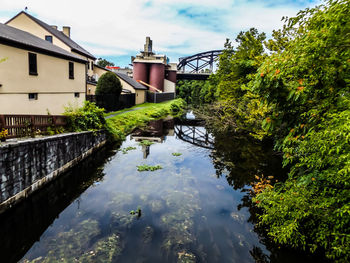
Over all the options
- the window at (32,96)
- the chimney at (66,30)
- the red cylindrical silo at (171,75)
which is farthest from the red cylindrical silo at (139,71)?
the window at (32,96)

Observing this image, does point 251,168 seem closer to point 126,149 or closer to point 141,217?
point 141,217

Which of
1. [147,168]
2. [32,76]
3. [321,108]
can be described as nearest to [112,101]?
[32,76]

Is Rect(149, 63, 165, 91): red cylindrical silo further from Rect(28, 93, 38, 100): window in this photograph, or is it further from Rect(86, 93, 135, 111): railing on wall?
Rect(28, 93, 38, 100): window

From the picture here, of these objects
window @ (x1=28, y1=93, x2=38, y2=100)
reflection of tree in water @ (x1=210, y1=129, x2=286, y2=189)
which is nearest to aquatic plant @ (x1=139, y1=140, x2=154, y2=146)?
reflection of tree in water @ (x1=210, y1=129, x2=286, y2=189)

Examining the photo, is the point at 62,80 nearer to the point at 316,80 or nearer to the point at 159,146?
the point at 159,146

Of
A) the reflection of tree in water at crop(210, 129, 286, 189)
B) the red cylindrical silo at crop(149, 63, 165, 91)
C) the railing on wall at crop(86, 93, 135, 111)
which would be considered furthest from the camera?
the red cylindrical silo at crop(149, 63, 165, 91)

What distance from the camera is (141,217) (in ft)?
26.7

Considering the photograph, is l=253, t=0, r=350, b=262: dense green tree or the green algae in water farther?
the green algae in water

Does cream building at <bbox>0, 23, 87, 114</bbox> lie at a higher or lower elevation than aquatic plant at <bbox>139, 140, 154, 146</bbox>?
higher

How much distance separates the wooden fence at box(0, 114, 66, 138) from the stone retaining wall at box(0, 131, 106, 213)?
3.52ft

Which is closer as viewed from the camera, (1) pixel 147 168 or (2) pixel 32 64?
(1) pixel 147 168

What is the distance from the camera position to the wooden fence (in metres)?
9.00

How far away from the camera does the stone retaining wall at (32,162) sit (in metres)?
7.36

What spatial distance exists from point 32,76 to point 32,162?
365 inches
